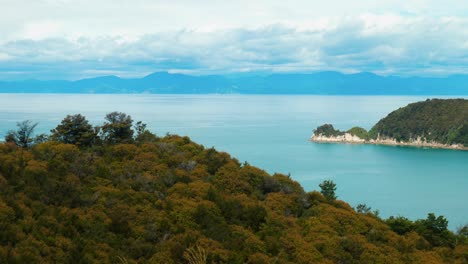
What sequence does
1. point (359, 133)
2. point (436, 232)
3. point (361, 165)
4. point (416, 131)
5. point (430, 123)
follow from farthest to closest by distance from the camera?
point (430, 123)
point (416, 131)
point (359, 133)
point (361, 165)
point (436, 232)

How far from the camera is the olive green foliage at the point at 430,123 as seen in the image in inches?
4144

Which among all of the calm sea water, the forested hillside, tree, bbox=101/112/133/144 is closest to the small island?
the calm sea water

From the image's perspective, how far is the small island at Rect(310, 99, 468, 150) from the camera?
105 meters

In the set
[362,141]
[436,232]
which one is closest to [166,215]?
[436,232]

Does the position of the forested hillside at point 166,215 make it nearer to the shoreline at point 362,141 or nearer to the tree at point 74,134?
the tree at point 74,134

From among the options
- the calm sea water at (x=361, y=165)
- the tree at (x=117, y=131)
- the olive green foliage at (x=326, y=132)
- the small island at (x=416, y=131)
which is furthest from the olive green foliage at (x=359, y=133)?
the tree at (x=117, y=131)

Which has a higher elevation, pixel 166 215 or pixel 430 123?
pixel 430 123

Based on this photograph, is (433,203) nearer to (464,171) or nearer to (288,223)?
(464,171)

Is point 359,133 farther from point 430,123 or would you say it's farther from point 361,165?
point 361,165

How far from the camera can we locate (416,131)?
4363 inches

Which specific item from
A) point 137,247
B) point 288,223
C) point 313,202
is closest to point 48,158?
point 137,247

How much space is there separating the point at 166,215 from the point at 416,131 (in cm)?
10273

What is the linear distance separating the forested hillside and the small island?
275 feet

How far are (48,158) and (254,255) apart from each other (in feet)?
35.2
